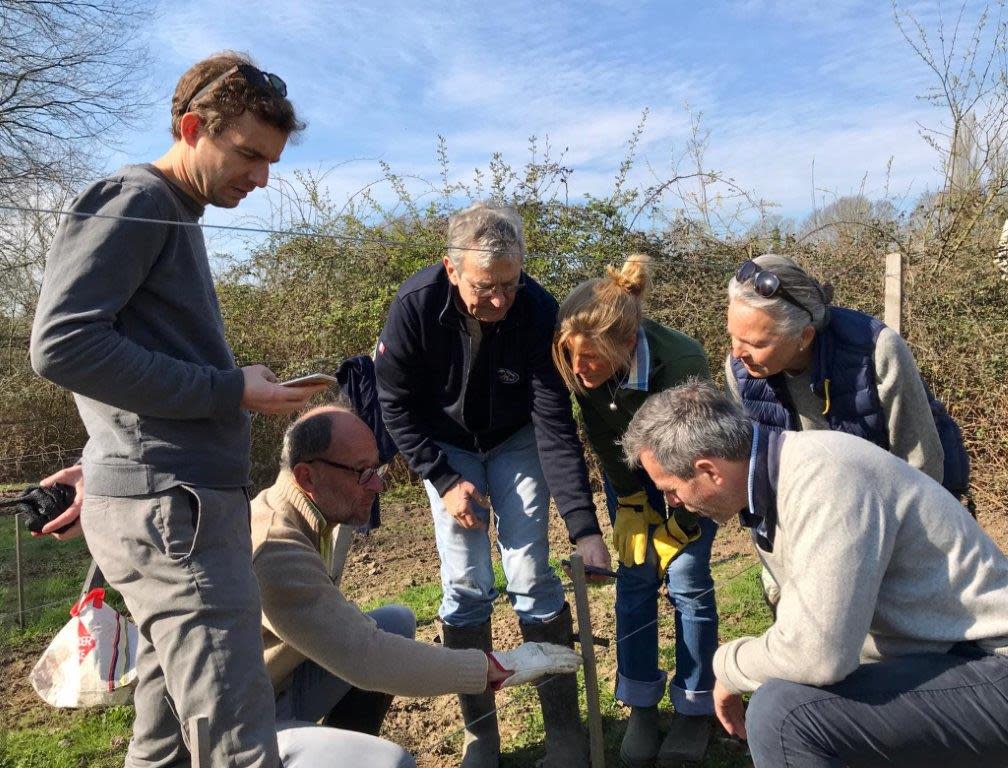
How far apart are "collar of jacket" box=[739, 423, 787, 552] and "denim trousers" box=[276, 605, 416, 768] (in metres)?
1.17

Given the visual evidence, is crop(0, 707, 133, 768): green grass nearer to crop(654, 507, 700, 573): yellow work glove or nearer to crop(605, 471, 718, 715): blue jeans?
crop(605, 471, 718, 715): blue jeans

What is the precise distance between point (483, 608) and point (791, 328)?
1489 mm

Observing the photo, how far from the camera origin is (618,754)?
3195mm

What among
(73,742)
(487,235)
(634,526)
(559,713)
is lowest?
(73,742)

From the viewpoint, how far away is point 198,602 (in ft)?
5.94

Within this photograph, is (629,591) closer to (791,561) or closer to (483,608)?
(483,608)

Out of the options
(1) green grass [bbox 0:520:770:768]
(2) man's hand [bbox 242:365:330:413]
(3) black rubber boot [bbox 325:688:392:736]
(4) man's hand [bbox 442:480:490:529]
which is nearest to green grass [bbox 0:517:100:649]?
(1) green grass [bbox 0:520:770:768]

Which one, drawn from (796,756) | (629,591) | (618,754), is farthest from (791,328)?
(618,754)

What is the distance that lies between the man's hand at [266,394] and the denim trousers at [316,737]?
91 cm

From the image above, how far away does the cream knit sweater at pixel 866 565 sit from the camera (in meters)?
1.97

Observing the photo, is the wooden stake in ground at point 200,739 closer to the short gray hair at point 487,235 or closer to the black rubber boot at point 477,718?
the black rubber boot at point 477,718

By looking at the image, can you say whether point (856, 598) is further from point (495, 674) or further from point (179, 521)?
point (179, 521)

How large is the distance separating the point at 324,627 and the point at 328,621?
0.06ft

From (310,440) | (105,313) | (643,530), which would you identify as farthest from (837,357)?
(105,313)
